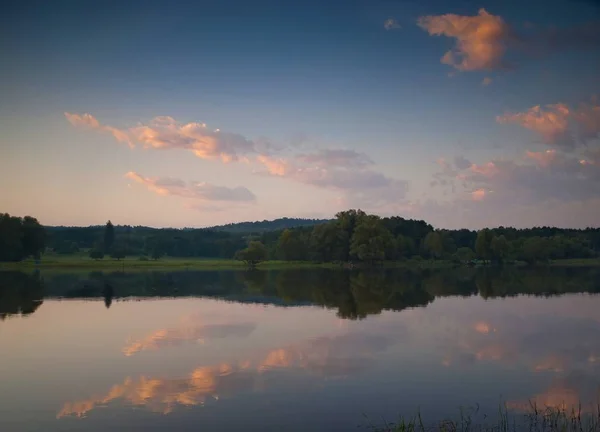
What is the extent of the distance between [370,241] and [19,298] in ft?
281

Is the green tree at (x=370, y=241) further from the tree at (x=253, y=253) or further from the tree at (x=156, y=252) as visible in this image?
the tree at (x=156, y=252)

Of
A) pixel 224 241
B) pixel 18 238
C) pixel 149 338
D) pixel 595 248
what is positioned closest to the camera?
pixel 149 338

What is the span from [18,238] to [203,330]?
99.4 m

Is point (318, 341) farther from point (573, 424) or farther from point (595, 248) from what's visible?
point (595, 248)

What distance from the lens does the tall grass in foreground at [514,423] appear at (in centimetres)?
1366

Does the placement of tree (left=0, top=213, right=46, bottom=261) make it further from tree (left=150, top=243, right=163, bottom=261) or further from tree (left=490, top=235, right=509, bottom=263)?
tree (left=490, top=235, right=509, bottom=263)

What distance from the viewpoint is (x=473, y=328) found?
103 ft

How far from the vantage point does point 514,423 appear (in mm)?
14312

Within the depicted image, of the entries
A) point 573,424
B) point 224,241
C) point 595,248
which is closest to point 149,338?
point 573,424

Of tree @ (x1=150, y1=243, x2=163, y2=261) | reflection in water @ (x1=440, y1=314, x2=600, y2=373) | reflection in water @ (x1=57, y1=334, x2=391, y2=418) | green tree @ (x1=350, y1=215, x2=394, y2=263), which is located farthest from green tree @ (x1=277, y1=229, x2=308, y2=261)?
reflection in water @ (x1=57, y1=334, x2=391, y2=418)

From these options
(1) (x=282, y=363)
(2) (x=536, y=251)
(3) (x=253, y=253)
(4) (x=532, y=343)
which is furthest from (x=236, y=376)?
(2) (x=536, y=251)

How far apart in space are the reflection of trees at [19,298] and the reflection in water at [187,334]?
13598 millimetres

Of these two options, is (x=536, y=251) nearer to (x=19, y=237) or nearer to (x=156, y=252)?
(x=156, y=252)

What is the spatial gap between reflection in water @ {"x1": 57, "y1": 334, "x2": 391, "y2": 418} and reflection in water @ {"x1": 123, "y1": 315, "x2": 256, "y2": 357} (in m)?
5.42
